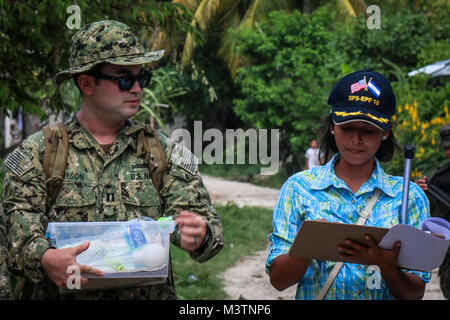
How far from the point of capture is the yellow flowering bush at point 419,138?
7.52 metres

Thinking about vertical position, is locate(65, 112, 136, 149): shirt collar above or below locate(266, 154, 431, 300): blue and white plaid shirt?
above

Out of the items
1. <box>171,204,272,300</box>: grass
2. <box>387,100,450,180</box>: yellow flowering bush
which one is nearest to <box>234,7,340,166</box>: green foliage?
<box>171,204,272,300</box>: grass

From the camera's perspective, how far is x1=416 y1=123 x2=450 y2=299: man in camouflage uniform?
4668 millimetres

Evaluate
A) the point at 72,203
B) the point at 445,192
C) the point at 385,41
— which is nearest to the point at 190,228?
the point at 72,203

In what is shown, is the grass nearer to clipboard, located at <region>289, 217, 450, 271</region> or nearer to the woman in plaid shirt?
the woman in plaid shirt

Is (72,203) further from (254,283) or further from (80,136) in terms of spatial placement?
(254,283)

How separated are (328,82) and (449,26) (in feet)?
13.9

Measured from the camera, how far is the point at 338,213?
95.9 inches

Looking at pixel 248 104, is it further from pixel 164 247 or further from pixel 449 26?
pixel 164 247

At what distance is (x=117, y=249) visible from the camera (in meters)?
2.14

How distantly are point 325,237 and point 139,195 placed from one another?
2.39 feet

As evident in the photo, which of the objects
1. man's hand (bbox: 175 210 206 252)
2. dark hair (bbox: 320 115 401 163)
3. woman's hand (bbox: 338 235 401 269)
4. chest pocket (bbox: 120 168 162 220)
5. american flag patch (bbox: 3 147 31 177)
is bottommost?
woman's hand (bbox: 338 235 401 269)
